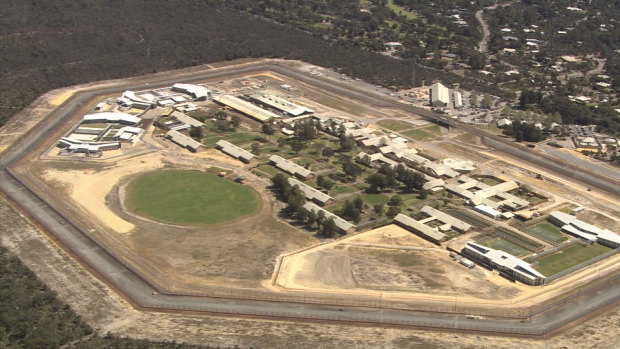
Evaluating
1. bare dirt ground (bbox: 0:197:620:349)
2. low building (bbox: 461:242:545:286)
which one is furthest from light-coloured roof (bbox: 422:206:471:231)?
bare dirt ground (bbox: 0:197:620:349)

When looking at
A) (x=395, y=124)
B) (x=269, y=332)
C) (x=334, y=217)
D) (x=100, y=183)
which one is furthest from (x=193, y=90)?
(x=269, y=332)

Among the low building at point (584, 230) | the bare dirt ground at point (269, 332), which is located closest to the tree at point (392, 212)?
A: the low building at point (584, 230)

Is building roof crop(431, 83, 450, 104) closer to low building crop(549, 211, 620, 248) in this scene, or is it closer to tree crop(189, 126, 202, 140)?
tree crop(189, 126, 202, 140)

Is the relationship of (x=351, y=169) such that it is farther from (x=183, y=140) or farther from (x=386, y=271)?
(x=183, y=140)

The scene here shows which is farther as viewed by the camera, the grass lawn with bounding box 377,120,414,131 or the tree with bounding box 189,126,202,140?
the grass lawn with bounding box 377,120,414,131

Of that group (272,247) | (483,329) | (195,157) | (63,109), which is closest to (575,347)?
(483,329)

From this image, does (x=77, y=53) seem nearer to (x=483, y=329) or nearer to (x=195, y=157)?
(x=195, y=157)
